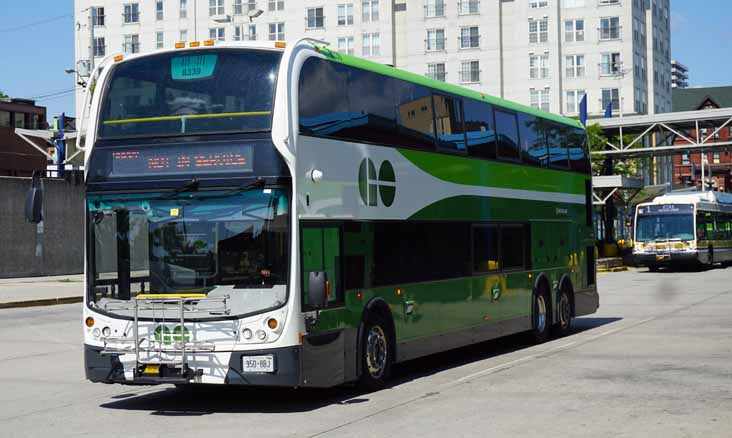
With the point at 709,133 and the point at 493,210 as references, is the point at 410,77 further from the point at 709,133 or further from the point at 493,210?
the point at 709,133

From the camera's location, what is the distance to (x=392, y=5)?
9312cm

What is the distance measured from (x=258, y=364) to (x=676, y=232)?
134 ft

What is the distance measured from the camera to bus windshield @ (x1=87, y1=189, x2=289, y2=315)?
36.6 feet

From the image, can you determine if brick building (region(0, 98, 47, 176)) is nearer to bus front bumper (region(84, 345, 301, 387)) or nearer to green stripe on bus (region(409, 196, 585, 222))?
green stripe on bus (region(409, 196, 585, 222))

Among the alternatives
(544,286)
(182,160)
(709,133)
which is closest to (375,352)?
(182,160)

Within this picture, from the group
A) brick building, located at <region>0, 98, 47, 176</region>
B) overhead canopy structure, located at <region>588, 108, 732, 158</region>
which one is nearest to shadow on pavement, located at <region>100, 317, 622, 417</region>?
overhead canopy structure, located at <region>588, 108, 732, 158</region>

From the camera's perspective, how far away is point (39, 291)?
3322cm

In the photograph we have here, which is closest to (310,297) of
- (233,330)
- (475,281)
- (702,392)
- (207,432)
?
(233,330)

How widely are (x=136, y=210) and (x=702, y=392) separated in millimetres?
6262

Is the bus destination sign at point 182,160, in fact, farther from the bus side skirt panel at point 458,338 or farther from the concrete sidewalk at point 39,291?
the concrete sidewalk at point 39,291

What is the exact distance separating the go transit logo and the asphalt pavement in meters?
2.23

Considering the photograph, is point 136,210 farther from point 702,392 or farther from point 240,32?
point 240,32

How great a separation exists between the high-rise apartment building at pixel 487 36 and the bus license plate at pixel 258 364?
81.2m

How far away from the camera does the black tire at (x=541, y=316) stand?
737 inches
